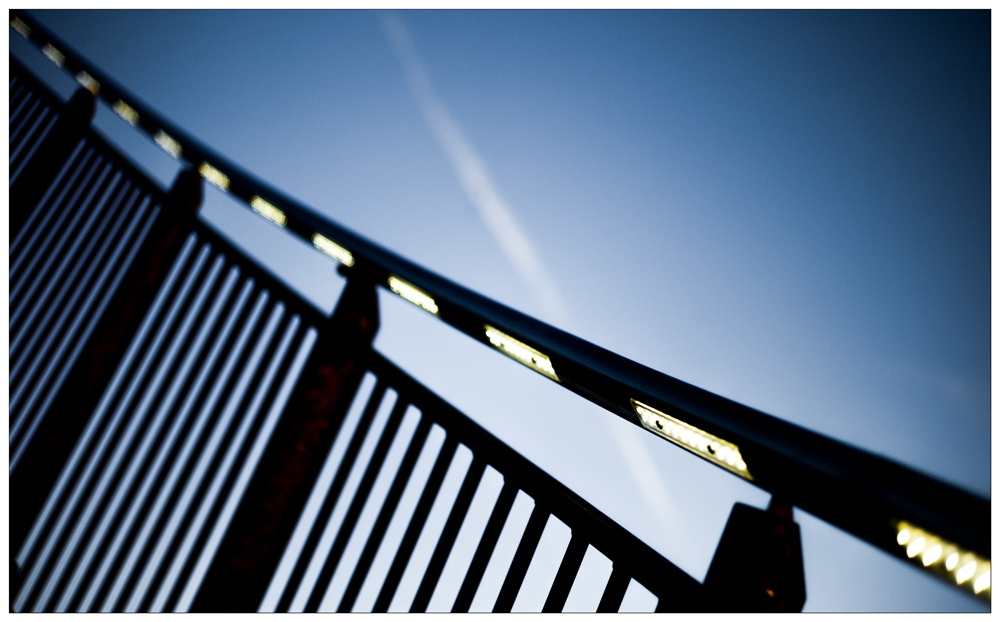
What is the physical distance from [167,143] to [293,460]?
1806 mm

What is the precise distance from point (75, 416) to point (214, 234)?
899mm

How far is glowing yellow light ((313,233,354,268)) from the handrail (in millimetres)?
88

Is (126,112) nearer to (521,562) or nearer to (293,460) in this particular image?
(293,460)

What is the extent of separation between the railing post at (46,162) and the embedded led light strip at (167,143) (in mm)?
615

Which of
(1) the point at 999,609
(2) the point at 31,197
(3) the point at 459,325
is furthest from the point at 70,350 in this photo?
(1) the point at 999,609

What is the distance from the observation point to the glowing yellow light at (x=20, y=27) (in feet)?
11.1

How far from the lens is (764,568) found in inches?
28.5

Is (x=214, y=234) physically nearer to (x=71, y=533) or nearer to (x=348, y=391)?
(x=348, y=391)

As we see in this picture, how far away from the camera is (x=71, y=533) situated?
177 centimetres

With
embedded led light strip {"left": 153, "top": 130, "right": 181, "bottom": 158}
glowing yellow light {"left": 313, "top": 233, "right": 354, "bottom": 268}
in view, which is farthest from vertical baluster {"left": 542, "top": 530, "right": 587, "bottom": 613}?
embedded led light strip {"left": 153, "top": 130, "right": 181, "bottom": 158}

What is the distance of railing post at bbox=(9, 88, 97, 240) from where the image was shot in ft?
8.57

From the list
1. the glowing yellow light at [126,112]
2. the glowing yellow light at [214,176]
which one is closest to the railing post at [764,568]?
the glowing yellow light at [214,176]

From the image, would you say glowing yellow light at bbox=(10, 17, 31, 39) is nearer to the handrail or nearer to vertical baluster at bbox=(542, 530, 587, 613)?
the handrail

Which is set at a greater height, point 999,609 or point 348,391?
point 999,609
